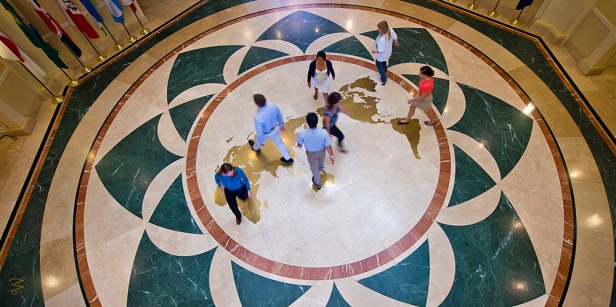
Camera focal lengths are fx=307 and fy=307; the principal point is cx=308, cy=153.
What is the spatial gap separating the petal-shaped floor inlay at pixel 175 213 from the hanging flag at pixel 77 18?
4699mm

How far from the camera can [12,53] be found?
19.8ft

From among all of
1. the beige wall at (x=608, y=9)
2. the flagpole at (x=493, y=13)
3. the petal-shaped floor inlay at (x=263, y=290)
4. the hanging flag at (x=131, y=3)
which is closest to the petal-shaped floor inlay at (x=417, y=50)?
the flagpole at (x=493, y=13)

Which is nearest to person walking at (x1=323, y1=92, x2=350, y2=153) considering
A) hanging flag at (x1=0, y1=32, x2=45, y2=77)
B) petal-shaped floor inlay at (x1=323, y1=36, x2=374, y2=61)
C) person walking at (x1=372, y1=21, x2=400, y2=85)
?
person walking at (x1=372, y1=21, x2=400, y2=85)

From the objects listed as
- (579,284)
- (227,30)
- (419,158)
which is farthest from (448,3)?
(579,284)

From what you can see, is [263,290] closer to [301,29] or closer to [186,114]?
[186,114]

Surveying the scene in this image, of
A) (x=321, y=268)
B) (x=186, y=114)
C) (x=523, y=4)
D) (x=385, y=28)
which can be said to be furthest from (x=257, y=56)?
(x=523, y=4)

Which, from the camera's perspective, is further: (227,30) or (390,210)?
(227,30)

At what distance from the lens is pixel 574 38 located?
6605 millimetres

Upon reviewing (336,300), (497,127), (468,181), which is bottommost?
(336,300)

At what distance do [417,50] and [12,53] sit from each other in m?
8.45

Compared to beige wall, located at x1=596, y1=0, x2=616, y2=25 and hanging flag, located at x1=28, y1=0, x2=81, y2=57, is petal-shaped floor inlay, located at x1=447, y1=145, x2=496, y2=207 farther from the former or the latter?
hanging flag, located at x1=28, y1=0, x2=81, y2=57

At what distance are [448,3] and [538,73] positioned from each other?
2982 mm

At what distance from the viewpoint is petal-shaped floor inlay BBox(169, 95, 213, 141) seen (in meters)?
6.19

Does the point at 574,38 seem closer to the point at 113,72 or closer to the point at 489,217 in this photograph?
the point at 489,217
